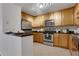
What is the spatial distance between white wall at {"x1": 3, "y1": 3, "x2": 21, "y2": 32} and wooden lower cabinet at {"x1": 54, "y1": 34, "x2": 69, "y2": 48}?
519 millimetres

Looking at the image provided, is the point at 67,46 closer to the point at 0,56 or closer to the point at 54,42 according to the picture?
the point at 54,42

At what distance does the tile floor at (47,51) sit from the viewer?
1299 millimetres

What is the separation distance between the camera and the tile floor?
130 centimetres

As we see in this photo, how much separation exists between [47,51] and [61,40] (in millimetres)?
237

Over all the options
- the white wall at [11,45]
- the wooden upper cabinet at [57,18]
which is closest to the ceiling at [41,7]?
the wooden upper cabinet at [57,18]

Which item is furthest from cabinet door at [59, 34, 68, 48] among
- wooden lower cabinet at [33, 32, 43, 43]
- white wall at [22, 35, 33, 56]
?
white wall at [22, 35, 33, 56]

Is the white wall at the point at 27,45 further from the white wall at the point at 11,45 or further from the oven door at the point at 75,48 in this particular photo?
the oven door at the point at 75,48

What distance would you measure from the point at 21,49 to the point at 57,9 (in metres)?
0.71

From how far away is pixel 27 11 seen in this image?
1.35 metres

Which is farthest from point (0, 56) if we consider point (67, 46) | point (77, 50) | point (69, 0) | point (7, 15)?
point (69, 0)

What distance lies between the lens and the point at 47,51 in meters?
1.35

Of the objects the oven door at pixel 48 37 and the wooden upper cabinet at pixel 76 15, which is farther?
the oven door at pixel 48 37

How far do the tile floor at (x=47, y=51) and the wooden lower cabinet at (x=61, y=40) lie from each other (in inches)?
2.2

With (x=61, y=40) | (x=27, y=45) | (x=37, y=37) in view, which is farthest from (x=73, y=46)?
(x=27, y=45)
